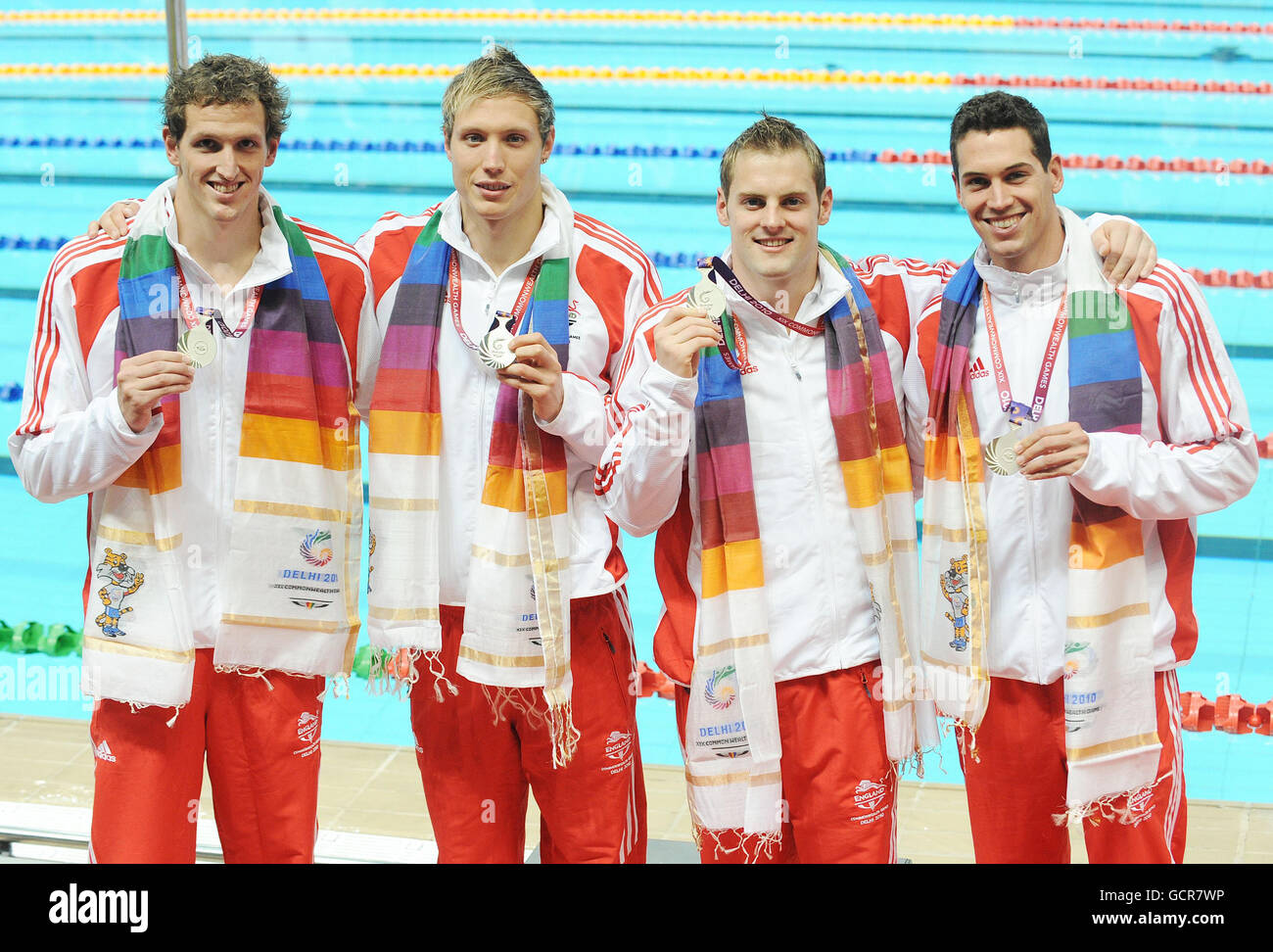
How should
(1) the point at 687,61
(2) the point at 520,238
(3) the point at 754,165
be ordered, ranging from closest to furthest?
(3) the point at 754,165
(2) the point at 520,238
(1) the point at 687,61

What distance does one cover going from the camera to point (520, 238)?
7.68 feet

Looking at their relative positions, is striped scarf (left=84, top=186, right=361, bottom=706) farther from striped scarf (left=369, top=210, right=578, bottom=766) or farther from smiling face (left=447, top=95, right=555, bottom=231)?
smiling face (left=447, top=95, right=555, bottom=231)

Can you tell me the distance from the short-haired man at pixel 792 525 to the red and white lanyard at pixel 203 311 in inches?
23.7

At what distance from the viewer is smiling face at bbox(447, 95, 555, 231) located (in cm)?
224

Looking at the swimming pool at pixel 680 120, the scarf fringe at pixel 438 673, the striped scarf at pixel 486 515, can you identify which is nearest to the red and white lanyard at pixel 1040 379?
the striped scarf at pixel 486 515

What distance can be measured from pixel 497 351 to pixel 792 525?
1.75ft

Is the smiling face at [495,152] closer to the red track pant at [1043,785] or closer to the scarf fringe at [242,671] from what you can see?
the scarf fringe at [242,671]

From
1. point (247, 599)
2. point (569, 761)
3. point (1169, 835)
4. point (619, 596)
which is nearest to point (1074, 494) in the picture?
point (1169, 835)

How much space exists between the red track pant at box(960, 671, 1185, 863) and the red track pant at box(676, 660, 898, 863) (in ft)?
0.55

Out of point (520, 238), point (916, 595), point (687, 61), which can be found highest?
point (687, 61)

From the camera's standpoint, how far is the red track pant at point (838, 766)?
87.4 inches

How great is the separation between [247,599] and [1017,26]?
8.67 meters

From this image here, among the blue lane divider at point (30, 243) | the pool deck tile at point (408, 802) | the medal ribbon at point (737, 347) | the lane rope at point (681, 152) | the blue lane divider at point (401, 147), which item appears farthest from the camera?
the blue lane divider at point (401, 147)

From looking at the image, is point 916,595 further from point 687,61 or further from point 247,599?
point 687,61
